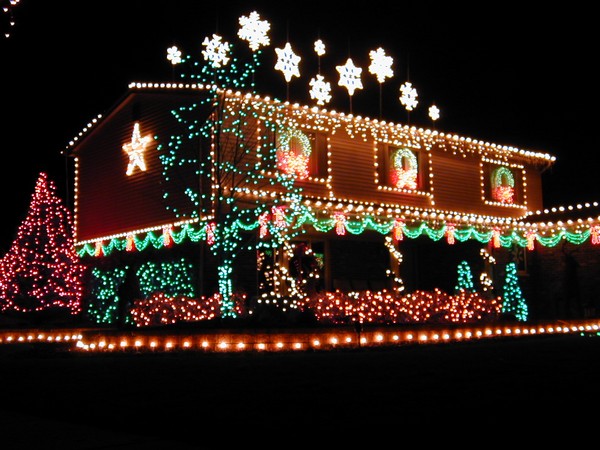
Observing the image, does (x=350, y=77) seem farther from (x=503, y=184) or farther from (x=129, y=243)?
(x=129, y=243)

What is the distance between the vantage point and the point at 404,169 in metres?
23.2

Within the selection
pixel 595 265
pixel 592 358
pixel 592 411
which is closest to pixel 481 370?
pixel 592 358

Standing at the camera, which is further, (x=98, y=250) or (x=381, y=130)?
(x=98, y=250)

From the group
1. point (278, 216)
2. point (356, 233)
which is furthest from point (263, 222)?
point (356, 233)

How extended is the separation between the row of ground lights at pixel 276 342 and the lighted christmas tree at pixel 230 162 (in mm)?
2902

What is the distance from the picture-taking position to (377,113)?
2319cm

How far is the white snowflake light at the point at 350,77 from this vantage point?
21.8m

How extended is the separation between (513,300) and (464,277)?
6.84 ft

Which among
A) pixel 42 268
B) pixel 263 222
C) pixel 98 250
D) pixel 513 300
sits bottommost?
pixel 513 300

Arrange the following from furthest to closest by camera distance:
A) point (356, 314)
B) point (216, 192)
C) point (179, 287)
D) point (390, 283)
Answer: point (390, 283) < point (179, 287) < point (216, 192) < point (356, 314)

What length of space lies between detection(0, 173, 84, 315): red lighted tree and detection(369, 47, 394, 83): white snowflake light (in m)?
11.1

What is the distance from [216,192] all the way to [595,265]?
12676 mm

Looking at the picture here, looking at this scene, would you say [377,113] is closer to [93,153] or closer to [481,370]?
[93,153]

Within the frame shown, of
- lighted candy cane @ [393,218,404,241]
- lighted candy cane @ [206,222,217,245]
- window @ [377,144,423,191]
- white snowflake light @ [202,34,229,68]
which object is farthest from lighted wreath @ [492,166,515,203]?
lighted candy cane @ [206,222,217,245]
